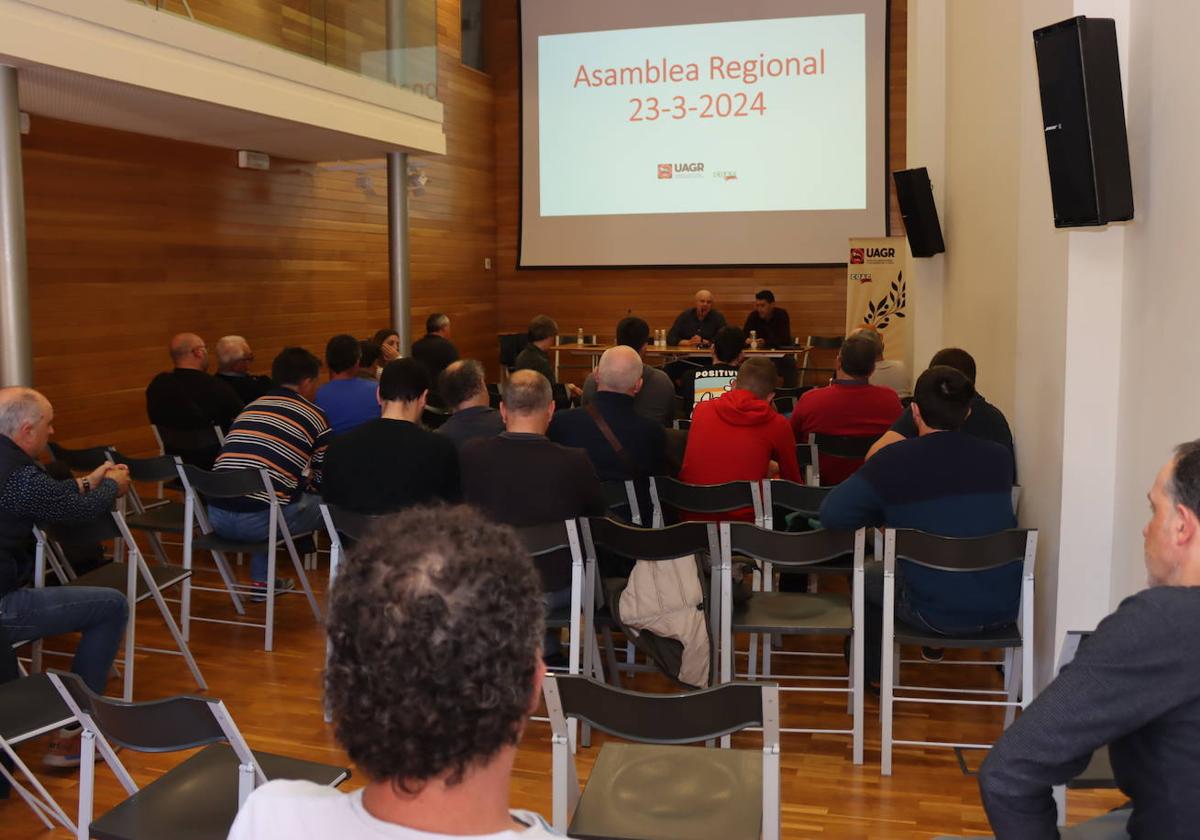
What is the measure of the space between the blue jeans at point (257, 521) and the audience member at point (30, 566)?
1.10m

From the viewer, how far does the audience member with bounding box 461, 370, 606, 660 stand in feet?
13.4

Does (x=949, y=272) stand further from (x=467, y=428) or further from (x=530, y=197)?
(x=530, y=197)

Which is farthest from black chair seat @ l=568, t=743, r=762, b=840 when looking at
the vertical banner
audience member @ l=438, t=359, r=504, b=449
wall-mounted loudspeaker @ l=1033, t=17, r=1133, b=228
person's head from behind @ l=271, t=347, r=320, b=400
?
the vertical banner

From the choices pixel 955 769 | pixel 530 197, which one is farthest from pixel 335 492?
pixel 530 197

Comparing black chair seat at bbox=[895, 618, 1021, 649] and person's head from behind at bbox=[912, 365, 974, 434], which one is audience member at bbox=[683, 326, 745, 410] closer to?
person's head from behind at bbox=[912, 365, 974, 434]

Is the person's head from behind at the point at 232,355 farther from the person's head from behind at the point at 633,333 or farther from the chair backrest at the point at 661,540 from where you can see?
the chair backrest at the point at 661,540

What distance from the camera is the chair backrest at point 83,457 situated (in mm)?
5406

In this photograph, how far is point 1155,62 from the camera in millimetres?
3469

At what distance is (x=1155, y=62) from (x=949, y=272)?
14.9 ft

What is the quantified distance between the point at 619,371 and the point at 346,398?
1877 millimetres

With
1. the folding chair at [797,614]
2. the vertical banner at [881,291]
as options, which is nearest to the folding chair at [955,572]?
the folding chair at [797,614]

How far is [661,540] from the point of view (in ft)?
12.5

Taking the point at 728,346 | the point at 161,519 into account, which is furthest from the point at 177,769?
the point at 728,346

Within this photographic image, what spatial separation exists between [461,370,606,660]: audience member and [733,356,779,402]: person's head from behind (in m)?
1.14
